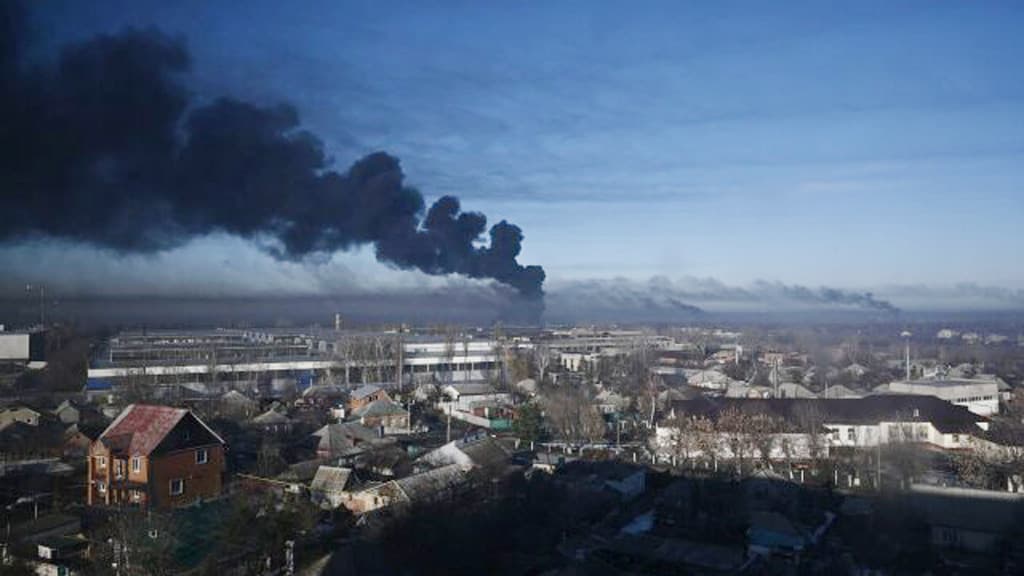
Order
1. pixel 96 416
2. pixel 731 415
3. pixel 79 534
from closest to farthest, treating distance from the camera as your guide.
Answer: pixel 79 534 < pixel 731 415 < pixel 96 416

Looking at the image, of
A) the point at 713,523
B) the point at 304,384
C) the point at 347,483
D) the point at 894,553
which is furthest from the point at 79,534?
the point at 304,384

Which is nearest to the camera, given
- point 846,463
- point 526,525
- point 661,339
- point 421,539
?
point 421,539

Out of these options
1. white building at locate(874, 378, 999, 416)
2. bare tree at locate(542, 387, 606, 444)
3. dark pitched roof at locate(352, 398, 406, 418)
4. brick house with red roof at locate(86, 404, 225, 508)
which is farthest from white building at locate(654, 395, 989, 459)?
brick house with red roof at locate(86, 404, 225, 508)

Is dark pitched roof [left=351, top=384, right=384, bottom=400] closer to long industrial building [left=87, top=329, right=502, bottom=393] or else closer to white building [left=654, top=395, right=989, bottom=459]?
long industrial building [left=87, top=329, right=502, bottom=393]

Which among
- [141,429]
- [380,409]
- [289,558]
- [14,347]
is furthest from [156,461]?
[14,347]

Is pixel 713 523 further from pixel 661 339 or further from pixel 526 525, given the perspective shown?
pixel 661 339

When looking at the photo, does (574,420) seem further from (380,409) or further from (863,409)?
(863,409)
